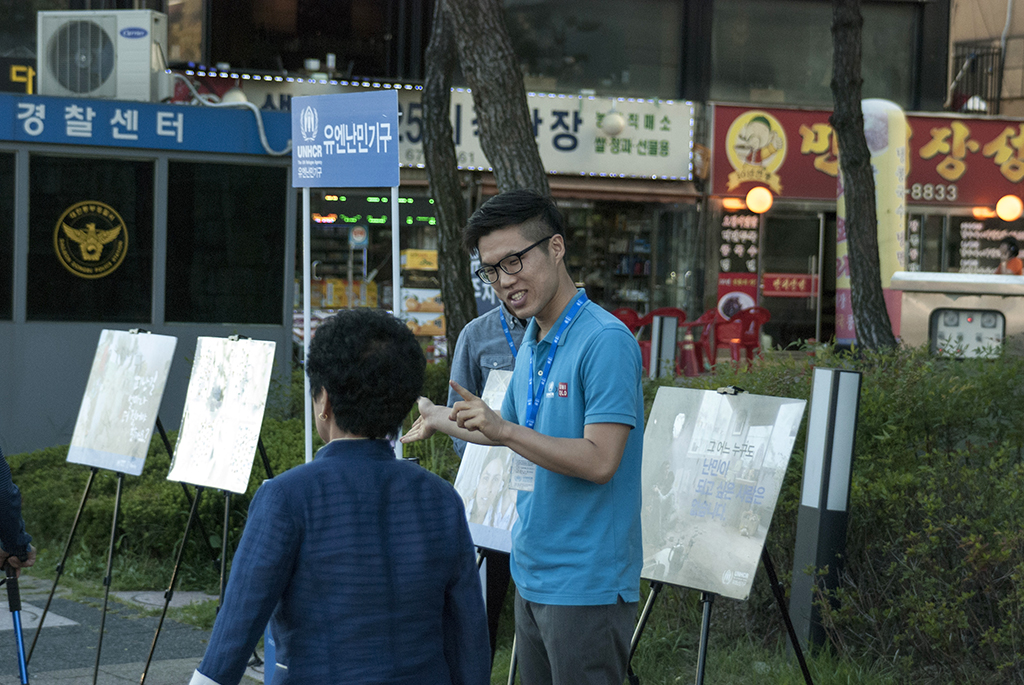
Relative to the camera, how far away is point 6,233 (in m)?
10.8

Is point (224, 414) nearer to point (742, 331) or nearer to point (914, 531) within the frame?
point (914, 531)

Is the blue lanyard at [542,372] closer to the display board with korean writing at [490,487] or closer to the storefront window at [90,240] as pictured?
the display board with korean writing at [490,487]

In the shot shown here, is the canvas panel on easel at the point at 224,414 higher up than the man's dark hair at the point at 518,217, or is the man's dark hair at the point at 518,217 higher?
the man's dark hair at the point at 518,217

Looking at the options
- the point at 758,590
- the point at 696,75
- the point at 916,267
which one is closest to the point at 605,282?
the point at 696,75

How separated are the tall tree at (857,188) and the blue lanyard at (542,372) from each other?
6.42 m

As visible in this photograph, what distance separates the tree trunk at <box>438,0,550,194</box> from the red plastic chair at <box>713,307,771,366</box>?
17.8ft

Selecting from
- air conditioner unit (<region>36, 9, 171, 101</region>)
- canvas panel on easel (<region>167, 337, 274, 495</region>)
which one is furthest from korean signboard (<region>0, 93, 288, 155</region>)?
canvas panel on easel (<region>167, 337, 274, 495</region>)

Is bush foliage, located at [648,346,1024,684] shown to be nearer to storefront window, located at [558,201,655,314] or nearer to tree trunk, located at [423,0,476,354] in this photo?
tree trunk, located at [423,0,476,354]

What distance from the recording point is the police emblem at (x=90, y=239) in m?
10.9

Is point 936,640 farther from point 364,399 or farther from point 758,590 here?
point 364,399

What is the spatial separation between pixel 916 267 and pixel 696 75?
15.6 feet

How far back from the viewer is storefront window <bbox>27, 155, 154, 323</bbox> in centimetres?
1078

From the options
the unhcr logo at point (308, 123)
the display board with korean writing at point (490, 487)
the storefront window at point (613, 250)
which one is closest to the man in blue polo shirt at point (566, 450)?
the display board with korean writing at point (490, 487)

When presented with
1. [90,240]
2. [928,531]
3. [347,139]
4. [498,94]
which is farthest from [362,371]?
[90,240]
